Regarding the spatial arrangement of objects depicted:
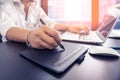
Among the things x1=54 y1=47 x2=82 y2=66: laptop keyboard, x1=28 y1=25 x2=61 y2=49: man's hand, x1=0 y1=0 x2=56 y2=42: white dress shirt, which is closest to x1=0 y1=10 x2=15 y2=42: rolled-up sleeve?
x1=0 y1=0 x2=56 y2=42: white dress shirt

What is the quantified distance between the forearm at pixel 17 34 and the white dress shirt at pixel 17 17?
A: 0.04 metres

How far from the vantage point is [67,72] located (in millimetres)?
535

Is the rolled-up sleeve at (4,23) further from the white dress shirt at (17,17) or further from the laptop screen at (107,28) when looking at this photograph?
the laptop screen at (107,28)

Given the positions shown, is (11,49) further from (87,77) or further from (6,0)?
(6,0)

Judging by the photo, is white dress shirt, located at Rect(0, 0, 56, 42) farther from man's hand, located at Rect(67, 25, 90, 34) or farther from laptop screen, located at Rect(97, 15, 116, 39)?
laptop screen, located at Rect(97, 15, 116, 39)

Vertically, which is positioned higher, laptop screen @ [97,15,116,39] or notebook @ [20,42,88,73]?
laptop screen @ [97,15,116,39]

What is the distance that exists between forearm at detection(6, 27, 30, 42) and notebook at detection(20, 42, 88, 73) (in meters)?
0.16

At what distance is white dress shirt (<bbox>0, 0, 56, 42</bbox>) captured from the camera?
1.02 m

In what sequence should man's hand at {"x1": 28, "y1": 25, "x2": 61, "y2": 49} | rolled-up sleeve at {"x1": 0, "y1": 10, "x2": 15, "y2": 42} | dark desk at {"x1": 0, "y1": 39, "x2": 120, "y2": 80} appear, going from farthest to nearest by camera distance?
rolled-up sleeve at {"x1": 0, "y1": 10, "x2": 15, "y2": 42}
man's hand at {"x1": 28, "y1": 25, "x2": 61, "y2": 49}
dark desk at {"x1": 0, "y1": 39, "x2": 120, "y2": 80}

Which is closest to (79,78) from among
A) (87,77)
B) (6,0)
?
(87,77)

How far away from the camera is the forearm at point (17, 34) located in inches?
34.2

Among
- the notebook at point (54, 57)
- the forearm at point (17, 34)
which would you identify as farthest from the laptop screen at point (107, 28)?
the forearm at point (17, 34)

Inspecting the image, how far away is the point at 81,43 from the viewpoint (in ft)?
Answer: 3.05

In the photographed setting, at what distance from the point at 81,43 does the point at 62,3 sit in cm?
114
